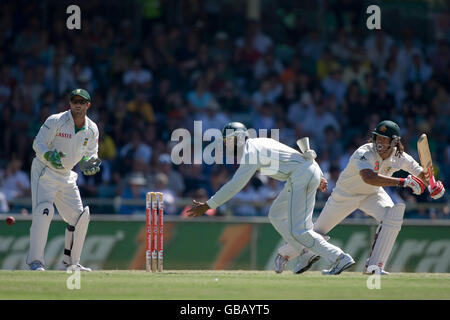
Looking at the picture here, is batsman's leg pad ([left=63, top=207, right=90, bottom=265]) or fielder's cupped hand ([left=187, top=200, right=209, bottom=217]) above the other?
fielder's cupped hand ([left=187, top=200, right=209, bottom=217])

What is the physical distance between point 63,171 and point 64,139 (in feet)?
1.22

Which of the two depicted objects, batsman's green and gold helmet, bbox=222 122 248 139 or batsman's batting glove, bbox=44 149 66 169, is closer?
batsman's green and gold helmet, bbox=222 122 248 139

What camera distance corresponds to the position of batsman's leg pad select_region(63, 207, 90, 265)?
37.6ft

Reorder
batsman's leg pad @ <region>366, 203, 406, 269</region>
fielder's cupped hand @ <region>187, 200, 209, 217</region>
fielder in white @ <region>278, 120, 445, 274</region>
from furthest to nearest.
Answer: batsman's leg pad @ <region>366, 203, 406, 269</region>
fielder in white @ <region>278, 120, 445, 274</region>
fielder's cupped hand @ <region>187, 200, 209, 217</region>

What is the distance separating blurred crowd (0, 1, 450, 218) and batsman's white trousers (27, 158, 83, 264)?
13.8ft

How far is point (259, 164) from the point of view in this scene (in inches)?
404

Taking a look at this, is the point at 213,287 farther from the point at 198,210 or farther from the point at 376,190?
the point at 376,190

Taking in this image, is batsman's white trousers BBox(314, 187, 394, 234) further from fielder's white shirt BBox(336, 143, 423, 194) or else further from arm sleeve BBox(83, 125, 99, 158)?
arm sleeve BBox(83, 125, 99, 158)

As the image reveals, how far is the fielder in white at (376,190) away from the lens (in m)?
10.9

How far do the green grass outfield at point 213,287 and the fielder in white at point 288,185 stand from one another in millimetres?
376

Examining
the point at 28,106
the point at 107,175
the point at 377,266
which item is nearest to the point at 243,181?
the point at 377,266

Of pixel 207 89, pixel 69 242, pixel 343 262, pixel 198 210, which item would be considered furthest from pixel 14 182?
pixel 343 262

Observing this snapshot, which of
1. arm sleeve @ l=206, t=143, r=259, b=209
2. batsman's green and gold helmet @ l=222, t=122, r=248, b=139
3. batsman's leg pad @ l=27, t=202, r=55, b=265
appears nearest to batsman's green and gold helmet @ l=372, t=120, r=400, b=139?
batsman's green and gold helmet @ l=222, t=122, r=248, b=139
